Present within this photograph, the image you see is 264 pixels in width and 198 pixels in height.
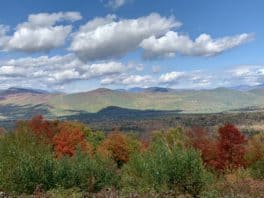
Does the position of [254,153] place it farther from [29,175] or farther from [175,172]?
[29,175]

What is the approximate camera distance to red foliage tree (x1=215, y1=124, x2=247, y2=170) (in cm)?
11225

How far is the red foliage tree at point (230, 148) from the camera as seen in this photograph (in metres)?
112

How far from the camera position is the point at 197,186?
33812mm

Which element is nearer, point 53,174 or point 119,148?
point 53,174

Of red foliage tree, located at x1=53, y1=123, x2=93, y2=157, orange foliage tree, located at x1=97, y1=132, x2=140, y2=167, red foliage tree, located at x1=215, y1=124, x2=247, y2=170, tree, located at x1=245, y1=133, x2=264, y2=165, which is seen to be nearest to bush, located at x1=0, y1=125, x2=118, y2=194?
red foliage tree, located at x1=53, y1=123, x2=93, y2=157

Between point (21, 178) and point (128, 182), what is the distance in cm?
1095

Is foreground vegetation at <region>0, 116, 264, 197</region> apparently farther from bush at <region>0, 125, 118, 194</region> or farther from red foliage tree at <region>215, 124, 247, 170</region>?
red foliage tree at <region>215, 124, 247, 170</region>

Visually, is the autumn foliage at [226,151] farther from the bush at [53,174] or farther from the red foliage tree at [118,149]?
the bush at [53,174]

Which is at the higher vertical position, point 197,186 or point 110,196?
point 110,196

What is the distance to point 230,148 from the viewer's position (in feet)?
373

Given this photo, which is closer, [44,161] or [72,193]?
[72,193]

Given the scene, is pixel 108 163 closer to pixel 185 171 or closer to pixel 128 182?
pixel 128 182

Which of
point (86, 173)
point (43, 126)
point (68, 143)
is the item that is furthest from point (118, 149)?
point (86, 173)

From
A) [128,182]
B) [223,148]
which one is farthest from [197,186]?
[223,148]
